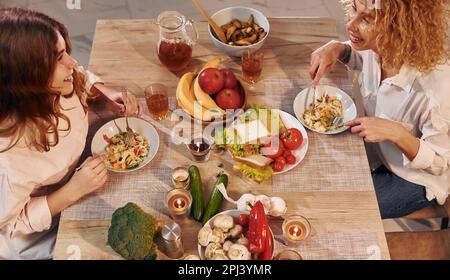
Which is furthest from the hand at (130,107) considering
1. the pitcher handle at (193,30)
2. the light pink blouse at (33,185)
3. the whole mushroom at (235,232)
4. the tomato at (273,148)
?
the whole mushroom at (235,232)

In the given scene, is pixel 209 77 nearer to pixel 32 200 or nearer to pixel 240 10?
pixel 240 10

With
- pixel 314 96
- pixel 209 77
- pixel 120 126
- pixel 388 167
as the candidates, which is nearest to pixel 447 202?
pixel 388 167

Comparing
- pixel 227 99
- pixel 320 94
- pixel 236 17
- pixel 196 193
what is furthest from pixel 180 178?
pixel 236 17

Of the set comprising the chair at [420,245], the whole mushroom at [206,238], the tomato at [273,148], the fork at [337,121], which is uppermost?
the tomato at [273,148]

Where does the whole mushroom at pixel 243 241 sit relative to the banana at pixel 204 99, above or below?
below

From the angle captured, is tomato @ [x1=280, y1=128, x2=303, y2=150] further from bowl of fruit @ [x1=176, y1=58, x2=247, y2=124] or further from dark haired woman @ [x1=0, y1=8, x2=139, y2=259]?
dark haired woman @ [x1=0, y1=8, x2=139, y2=259]

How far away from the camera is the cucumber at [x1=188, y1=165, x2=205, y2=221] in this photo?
4.66ft

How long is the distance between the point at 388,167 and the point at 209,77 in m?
0.71

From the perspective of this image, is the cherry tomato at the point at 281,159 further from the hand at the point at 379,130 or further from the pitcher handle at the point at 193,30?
the pitcher handle at the point at 193,30

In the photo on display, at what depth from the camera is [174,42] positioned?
171 centimetres

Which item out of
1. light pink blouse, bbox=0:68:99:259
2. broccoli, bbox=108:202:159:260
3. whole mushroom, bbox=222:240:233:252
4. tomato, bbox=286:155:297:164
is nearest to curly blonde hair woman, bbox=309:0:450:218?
tomato, bbox=286:155:297:164

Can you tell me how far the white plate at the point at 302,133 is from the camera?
5.02 ft

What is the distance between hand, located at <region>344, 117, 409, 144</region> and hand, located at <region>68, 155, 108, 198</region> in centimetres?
80

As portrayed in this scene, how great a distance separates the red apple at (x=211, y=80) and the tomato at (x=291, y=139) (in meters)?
0.28
